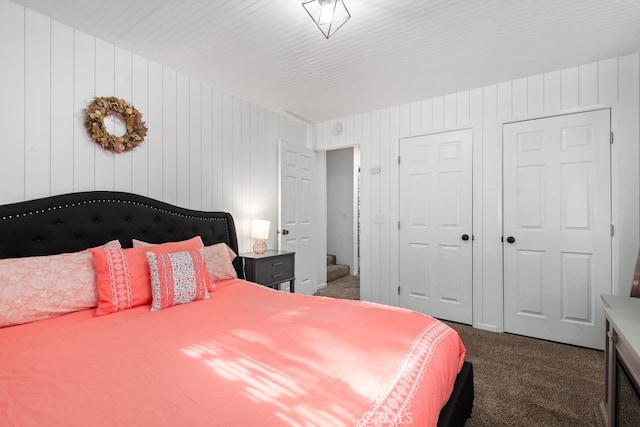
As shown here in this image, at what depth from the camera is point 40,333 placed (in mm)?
1392

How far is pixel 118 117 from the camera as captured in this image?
2.36 m

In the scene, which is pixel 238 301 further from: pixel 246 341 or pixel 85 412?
pixel 85 412

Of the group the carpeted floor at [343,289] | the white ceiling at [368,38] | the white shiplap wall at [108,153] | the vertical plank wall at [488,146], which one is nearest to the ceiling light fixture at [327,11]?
the white ceiling at [368,38]

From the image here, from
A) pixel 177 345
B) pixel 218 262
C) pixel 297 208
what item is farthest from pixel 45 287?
pixel 297 208

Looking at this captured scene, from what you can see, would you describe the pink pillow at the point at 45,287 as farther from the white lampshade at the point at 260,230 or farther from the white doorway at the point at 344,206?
the white doorway at the point at 344,206

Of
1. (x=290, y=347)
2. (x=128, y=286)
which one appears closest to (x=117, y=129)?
(x=128, y=286)

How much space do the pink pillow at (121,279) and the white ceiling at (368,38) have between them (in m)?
1.59

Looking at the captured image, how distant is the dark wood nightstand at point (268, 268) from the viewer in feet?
9.60

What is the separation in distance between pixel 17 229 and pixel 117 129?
0.96 metres

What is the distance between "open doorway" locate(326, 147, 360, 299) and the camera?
5664mm

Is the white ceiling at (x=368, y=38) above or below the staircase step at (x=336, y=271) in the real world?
above

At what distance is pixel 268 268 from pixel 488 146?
2.57m

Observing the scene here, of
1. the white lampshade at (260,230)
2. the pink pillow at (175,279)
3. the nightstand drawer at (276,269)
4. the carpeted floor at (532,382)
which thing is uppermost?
the white lampshade at (260,230)

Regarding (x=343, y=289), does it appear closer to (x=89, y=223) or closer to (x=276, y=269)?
(x=276, y=269)
